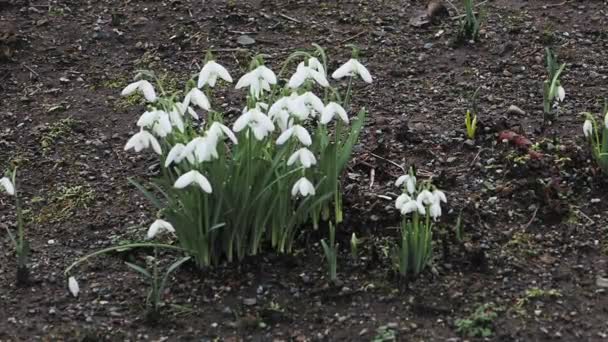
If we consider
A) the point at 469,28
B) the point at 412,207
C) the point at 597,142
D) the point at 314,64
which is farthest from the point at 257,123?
the point at 469,28

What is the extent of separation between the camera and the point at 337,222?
3.66 m

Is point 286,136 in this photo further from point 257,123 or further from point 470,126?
point 470,126

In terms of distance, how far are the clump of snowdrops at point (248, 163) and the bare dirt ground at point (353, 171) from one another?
13 cm

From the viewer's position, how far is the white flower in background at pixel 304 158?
326 centimetres

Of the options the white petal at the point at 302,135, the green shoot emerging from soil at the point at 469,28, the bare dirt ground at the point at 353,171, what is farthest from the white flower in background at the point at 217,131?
the green shoot emerging from soil at the point at 469,28

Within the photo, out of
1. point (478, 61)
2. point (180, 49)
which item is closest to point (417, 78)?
point (478, 61)

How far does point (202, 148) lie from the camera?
316 cm

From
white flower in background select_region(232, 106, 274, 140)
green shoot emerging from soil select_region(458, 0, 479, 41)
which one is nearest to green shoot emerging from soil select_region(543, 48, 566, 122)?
green shoot emerging from soil select_region(458, 0, 479, 41)

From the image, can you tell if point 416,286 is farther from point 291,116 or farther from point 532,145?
point 532,145

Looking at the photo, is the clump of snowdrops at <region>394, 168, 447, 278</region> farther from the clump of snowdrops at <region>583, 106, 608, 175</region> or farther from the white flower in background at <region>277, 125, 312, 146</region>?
the clump of snowdrops at <region>583, 106, 608, 175</region>

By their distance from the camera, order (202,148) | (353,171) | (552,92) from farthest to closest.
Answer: (552,92), (353,171), (202,148)

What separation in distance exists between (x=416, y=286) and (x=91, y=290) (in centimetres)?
113

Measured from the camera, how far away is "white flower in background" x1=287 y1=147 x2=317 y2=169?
3.26 metres

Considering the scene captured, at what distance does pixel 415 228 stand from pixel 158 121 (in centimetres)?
→ 92
